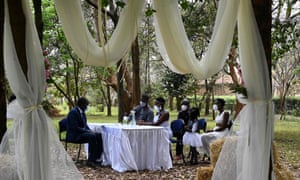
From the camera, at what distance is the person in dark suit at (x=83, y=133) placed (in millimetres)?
5902

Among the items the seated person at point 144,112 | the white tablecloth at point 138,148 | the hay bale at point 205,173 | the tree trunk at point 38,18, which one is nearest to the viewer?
the hay bale at point 205,173

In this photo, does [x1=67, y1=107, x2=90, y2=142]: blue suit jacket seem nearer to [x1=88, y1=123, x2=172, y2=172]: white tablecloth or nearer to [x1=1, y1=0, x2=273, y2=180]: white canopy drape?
[x1=88, y1=123, x2=172, y2=172]: white tablecloth

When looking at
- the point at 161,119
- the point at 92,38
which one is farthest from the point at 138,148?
the point at 92,38

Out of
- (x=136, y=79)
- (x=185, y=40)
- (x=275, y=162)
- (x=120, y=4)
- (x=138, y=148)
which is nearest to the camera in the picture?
(x=120, y=4)

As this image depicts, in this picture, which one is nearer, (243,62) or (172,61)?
(243,62)

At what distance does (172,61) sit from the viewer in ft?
11.3

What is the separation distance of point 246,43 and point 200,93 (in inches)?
471

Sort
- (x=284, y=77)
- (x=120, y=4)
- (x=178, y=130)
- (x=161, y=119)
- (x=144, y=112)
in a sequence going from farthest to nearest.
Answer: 1. (x=284, y=77)
2. (x=178, y=130)
3. (x=144, y=112)
4. (x=161, y=119)
5. (x=120, y=4)

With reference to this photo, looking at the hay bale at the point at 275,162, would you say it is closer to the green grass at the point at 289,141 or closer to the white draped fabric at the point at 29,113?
the white draped fabric at the point at 29,113

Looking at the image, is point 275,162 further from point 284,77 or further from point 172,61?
point 284,77

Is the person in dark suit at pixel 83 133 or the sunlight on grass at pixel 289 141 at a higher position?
the person in dark suit at pixel 83 133

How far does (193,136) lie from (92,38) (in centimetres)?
340

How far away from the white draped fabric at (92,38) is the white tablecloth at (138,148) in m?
2.47

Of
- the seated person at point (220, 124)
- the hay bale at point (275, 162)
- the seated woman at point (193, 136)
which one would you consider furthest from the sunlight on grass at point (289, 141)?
the hay bale at point (275, 162)
